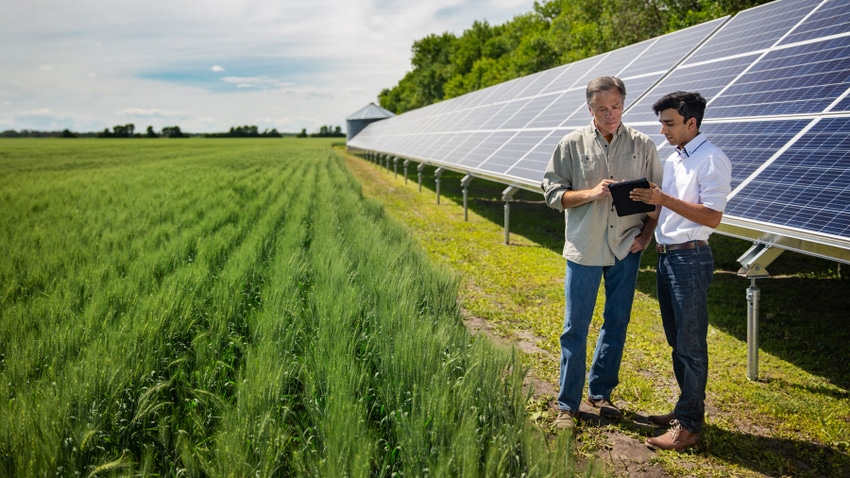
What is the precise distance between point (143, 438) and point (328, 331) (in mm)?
1146

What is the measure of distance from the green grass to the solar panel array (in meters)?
1.17

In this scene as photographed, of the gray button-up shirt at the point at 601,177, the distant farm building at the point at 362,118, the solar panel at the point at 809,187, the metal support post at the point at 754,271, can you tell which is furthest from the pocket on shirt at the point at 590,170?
the distant farm building at the point at 362,118

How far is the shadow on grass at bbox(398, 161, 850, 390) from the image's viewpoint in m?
4.61

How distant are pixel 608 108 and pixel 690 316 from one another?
1.28 meters

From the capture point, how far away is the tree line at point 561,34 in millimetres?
23370

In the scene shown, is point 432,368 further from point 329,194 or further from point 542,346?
point 329,194

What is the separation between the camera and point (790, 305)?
5.94 m

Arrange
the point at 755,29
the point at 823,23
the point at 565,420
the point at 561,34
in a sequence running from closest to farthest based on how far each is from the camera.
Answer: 1. the point at 565,420
2. the point at 823,23
3. the point at 755,29
4. the point at 561,34

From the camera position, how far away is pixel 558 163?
345 centimetres

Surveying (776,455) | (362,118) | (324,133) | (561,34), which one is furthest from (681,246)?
(324,133)

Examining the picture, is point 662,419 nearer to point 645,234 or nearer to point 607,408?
point 607,408

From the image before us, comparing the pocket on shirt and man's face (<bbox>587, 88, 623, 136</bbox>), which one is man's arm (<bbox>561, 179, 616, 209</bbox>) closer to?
the pocket on shirt

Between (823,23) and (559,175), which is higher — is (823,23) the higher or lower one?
the higher one

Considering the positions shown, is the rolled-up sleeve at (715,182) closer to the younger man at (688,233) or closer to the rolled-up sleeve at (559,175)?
the younger man at (688,233)
